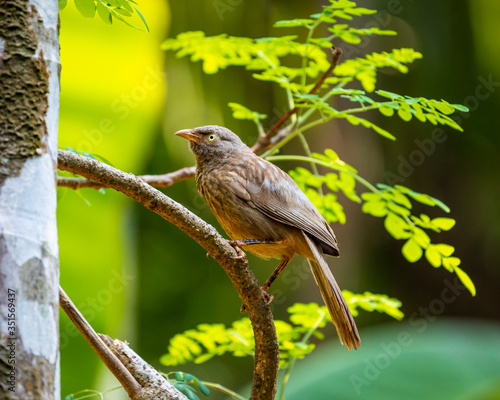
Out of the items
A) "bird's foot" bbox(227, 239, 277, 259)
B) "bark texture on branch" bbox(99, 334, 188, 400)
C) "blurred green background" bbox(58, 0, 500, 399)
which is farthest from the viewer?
"blurred green background" bbox(58, 0, 500, 399)

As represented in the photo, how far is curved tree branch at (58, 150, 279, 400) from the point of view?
1976 millimetres

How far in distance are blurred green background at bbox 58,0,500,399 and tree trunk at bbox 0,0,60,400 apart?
3839 millimetres

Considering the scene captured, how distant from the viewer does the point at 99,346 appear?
201 centimetres

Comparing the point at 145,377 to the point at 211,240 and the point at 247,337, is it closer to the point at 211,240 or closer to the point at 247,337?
the point at 211,240

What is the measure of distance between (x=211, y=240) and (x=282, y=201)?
0.95 meters

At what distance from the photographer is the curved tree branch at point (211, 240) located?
1.98m

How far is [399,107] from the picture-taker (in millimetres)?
2654

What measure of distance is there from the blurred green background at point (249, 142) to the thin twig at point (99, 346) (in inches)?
124

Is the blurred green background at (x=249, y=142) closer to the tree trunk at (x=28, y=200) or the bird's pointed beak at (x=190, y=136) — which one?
the bird's pointed beak at (x=190, y=136)

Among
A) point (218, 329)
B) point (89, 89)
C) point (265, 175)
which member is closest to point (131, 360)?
point (218, 329)

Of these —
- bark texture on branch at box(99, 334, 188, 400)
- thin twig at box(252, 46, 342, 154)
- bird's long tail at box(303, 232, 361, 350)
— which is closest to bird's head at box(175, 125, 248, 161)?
thin twig at box(252, 46, 342, 154)

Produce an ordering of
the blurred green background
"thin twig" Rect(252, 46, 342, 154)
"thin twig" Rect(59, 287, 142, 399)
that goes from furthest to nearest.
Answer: the blurred green background → "thin twig" Rect(252, 46, 342, 154) → "thin twig" Rect(59, 287, 142, 399)

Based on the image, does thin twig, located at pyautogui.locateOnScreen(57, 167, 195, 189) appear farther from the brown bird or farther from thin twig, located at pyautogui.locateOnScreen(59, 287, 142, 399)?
thin twig, located at pyautogui.locateOnScreen(59, 287, 142, 399)

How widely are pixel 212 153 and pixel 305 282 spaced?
3374 millimetres
